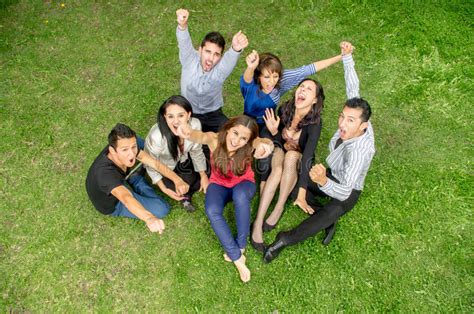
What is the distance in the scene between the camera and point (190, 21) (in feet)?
22.2

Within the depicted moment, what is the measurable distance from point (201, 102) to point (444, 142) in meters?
3.62

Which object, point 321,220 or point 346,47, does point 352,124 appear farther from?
point 321,220

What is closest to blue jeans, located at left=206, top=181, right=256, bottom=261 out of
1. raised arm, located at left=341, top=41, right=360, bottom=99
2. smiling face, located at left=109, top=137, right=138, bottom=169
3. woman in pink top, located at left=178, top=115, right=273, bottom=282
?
woman in pink top, located at left=178, top=115, right=273, bottom=282

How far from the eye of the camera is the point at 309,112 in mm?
4598

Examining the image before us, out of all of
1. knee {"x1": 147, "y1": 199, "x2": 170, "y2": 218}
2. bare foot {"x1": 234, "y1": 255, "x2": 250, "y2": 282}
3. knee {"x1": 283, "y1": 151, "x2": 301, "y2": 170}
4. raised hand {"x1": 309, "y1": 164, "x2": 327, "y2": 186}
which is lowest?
bare foot {"x1": 234, "y1": 255, "x2": 250, "y2": 282}

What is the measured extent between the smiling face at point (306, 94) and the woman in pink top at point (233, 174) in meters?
0.61

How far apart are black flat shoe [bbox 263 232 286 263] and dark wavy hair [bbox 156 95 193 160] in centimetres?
158

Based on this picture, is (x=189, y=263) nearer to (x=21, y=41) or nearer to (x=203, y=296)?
(x=203, y=296)

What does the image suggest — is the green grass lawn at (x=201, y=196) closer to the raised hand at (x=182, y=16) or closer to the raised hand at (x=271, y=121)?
the raised hand at (x=271, y=121)

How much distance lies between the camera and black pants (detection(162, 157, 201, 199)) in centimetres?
495

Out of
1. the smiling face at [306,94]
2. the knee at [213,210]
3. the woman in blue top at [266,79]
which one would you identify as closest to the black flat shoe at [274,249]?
the knee at [213,210]

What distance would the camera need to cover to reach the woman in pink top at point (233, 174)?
4262 millimetres

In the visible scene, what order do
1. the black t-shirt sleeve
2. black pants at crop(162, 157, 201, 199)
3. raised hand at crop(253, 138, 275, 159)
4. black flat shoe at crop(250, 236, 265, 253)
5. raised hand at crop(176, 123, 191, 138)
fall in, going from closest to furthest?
the black t-shirt sleeve → raised hand at crop(176, 123, 191, 138) → raised hand at crop(253, 138, 275, 159) → black flat shoe at crop(250, 236, 265, 253) → black pants at crop(162, 157, 201, 199)

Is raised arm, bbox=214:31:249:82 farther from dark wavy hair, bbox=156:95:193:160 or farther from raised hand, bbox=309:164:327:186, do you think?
raised hand, bbox=309:164:327:186
